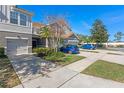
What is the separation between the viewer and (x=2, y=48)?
11.9m

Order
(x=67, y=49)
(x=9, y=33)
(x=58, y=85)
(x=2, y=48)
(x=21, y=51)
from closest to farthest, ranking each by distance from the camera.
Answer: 1. (x=58, y=85)
2. (x=2, y=48)
3. (x=9, y=33)
4. (x=21, y=51)
5. (x=67, y=49)

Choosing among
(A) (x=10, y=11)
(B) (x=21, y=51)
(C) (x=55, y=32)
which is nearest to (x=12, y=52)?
(B) (x=21, y=51)

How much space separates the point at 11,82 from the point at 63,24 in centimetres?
1133

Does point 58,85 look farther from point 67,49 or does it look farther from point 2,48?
point 67,49

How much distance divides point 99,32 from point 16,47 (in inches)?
1205

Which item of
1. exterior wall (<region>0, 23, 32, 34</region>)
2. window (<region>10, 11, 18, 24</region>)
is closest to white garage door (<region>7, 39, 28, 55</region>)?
exterior wall (<region>0, 23, 32, 34</region>)

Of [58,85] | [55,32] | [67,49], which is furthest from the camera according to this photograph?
[67,49]

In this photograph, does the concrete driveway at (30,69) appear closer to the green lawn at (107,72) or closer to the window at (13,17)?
the green lawn at (107,72)

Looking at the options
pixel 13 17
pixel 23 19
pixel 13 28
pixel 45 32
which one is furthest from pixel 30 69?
pixel 45 32

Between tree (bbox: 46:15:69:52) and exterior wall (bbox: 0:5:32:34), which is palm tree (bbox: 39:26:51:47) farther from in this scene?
exterior wall (bbox: 0:5:32:34)

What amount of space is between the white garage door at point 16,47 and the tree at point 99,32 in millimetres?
28928

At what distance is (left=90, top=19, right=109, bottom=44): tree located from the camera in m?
38.7
